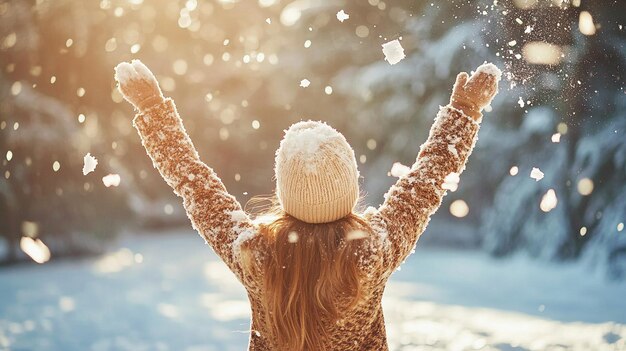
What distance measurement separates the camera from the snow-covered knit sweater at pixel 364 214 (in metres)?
1.39

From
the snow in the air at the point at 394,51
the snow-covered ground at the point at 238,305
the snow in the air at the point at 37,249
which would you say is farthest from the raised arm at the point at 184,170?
the snow in the air at the point at 37,249

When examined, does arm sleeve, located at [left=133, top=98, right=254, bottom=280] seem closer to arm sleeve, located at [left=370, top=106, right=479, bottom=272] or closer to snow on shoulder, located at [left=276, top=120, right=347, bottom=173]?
snow on shoulder, located at [left=276, top=120, right=347, bottom=173]

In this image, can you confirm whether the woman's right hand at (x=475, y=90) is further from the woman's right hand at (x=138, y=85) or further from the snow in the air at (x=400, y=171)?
the woman's right hand at (x=138, y=85)

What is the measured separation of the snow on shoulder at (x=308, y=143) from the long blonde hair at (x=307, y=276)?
0.13m

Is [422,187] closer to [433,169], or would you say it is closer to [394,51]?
[433,169]

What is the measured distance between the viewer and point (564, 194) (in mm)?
6180

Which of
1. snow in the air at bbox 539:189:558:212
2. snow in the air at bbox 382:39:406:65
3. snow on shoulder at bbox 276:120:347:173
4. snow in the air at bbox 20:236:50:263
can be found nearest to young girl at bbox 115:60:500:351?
snow on shoulder at bbox 276:120:347:173

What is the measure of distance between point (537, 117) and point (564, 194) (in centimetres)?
70

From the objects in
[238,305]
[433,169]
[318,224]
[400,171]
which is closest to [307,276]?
[318,224]

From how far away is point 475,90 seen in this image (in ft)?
4.91

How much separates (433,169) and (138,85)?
648mm

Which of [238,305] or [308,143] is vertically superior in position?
[238,305]

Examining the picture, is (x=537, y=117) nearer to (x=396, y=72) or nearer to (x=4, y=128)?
(x=396, y=72)

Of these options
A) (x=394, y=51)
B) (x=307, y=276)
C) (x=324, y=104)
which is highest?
(x=324, y=104)
